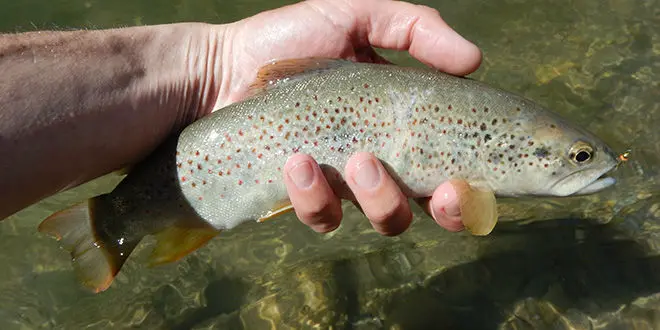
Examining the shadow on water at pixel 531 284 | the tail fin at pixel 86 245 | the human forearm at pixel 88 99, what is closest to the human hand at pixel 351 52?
the human forearm at pixel 88 99

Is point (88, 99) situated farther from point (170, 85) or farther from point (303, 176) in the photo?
point (303, 176)

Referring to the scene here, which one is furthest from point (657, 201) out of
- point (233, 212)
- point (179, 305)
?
point (179, 305)

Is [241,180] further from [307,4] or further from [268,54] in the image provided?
[307,4]

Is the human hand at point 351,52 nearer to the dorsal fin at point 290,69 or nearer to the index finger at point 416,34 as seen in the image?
the index finger at point 416,34

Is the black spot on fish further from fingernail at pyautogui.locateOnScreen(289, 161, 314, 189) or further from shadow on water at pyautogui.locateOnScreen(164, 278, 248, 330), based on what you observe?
shadow on water at pyautogui.locateOnScreen(164, 278, 248, 330)

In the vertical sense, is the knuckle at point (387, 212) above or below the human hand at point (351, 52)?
below

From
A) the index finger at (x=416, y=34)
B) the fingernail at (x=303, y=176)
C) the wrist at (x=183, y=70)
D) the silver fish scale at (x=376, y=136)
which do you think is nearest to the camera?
the fingernail at (x=303, y=176)

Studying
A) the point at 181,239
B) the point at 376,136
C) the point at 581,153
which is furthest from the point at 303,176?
the point at 581,153
